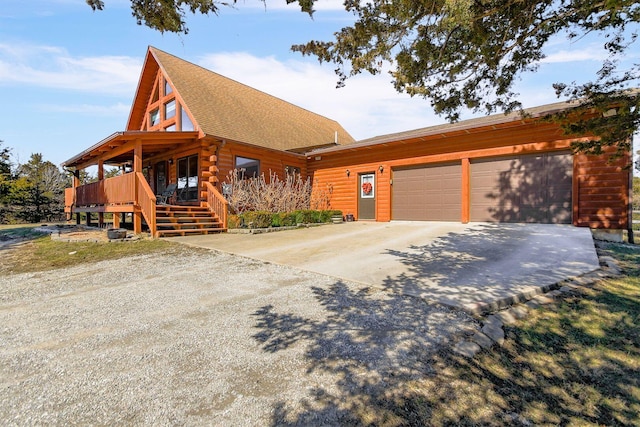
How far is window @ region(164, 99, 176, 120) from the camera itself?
43.3 ft

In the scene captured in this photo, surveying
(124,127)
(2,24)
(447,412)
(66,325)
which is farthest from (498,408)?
(124,127)

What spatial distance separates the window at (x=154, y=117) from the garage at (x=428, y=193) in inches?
451

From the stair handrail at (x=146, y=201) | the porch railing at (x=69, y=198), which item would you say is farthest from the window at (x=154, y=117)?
the stair handrail at (x=146, y=201)

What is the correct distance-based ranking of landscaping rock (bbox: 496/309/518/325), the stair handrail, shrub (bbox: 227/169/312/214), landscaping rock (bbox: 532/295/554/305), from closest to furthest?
1. landscaping rock (bbox: 496/309/518/325)
2. landscaping rock (bbox: 532/295/554/305)
3. the stair handrail
4. shrub (bbox: 227/169/312/214)

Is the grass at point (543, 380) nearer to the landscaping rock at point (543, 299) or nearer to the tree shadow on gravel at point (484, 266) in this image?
the landscaping rock at point (543, 299)

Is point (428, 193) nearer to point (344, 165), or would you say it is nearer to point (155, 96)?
point (344, 165)

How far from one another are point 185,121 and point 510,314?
42.5ft

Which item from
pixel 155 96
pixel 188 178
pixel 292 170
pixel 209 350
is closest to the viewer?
pixel 209 350

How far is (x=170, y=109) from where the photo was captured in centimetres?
1348

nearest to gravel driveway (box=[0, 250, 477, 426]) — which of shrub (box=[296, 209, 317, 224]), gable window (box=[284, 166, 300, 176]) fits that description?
shrub (box=[296, 209, 317, 224])

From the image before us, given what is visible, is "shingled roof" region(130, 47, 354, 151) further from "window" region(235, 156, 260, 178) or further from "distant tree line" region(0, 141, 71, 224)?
"distant tree line" region(0, 141, 71, 224)

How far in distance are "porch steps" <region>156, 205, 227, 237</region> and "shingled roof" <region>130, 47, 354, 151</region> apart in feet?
9.49

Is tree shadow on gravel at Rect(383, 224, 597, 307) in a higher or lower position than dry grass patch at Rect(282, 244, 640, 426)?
higher

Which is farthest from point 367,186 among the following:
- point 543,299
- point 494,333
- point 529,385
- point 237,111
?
point 529,385
